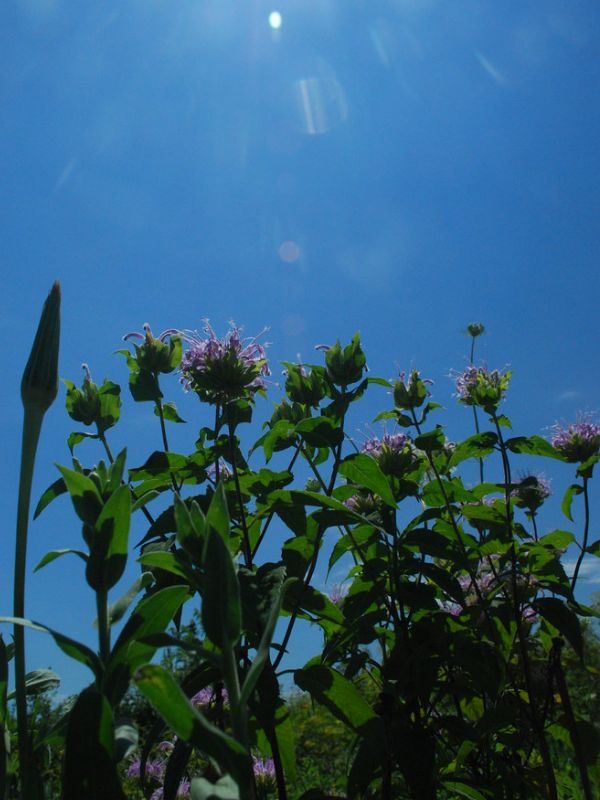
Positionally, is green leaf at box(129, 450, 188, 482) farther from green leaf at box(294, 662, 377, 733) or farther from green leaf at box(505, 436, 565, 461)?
green leaf at box(505, 436, 565, 461)

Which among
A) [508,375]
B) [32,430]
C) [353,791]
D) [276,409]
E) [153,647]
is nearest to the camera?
[153,647]

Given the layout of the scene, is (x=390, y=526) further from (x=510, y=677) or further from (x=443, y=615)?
(x=510, y=677)

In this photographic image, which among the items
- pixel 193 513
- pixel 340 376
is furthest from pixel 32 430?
pixel 340 376

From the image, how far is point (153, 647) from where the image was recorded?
56 cm

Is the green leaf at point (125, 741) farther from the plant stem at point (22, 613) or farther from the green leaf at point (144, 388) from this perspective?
the green leaf at point (144, 388)

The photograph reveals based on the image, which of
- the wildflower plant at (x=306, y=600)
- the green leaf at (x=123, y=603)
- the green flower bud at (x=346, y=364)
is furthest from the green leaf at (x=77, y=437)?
the green leaf at (x=123, y=603)

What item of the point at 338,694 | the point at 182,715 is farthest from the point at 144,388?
the point at 182,715

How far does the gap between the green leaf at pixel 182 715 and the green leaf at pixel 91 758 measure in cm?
8

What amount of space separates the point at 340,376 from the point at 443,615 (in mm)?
673

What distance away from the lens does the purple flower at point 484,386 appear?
223 cm

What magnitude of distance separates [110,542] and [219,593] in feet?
0.48

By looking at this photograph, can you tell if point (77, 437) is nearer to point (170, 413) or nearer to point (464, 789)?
point (170, 413)

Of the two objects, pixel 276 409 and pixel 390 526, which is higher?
pixel 276 409

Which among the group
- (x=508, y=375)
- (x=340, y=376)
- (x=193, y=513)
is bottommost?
(x=193, y=513)
